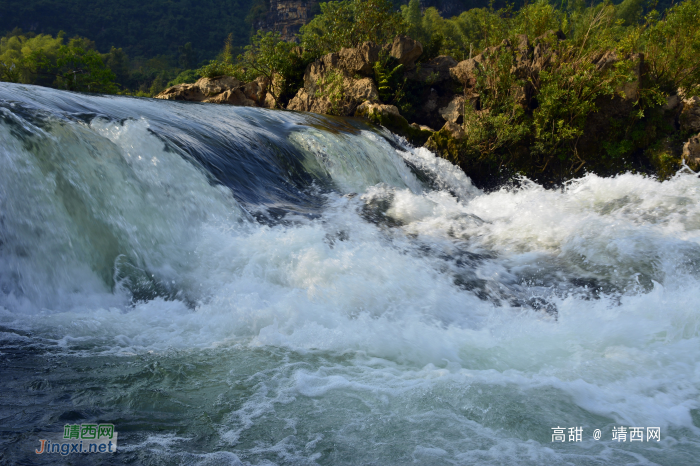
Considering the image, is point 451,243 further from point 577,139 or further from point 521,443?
point 577,139

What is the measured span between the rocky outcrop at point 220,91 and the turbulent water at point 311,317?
31.3 feet

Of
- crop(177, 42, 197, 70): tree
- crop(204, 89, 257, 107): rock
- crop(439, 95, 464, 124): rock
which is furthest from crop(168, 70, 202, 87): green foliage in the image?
crop(439, 95, 464, 124): rock

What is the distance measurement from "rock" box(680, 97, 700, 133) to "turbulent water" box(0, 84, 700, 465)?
6935 millimetres

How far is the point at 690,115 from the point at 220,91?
551 inches

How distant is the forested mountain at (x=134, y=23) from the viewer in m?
51.8

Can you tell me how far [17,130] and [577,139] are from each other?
11.8 meters

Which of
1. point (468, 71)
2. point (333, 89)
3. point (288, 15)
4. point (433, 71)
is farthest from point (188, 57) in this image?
point (468, 71)

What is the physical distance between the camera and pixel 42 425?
2037 mm

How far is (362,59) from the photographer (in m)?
13.6

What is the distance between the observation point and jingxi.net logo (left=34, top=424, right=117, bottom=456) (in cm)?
192

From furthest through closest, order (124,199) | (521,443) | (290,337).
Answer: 1. (124,199)
2. (290,337)
3. (521,443)

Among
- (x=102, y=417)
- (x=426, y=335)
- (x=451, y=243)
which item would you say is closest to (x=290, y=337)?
(x=426, y=335)

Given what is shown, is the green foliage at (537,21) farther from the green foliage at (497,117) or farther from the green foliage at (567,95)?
the green foliage at (497,117)

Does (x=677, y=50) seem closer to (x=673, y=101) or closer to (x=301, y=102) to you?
(x=673, y=101)
